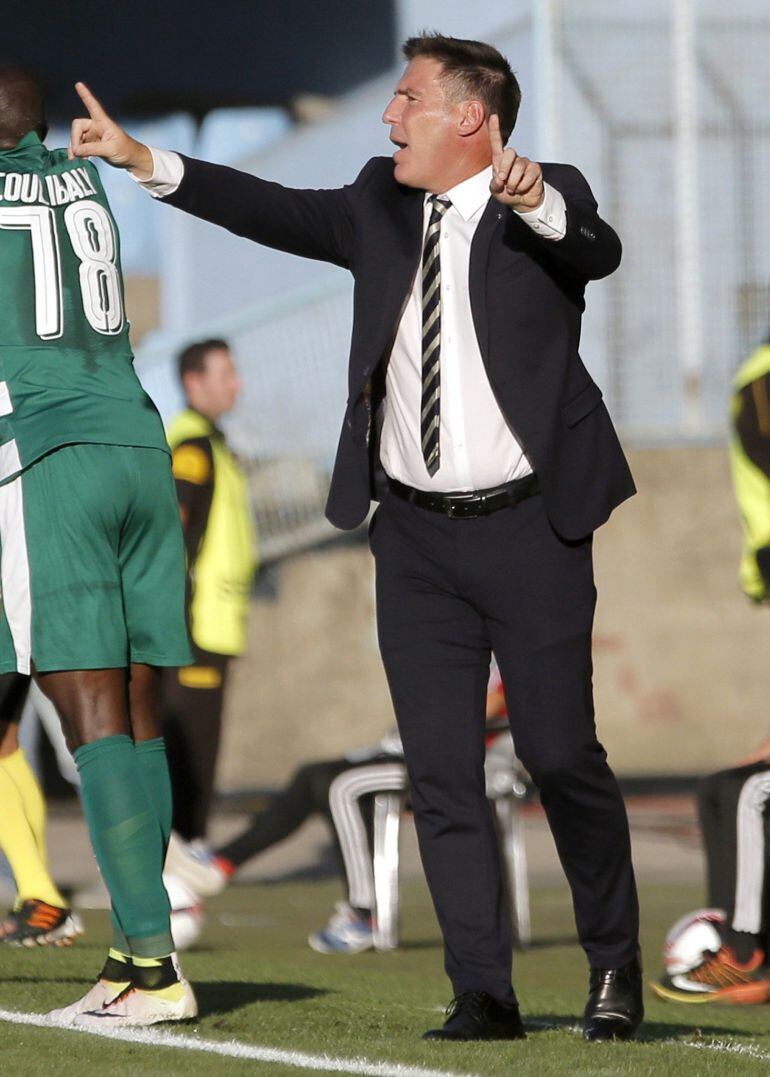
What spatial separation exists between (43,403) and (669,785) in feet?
35.0

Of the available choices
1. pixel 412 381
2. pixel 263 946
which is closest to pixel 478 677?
pixel 412 381

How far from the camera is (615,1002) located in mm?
4871

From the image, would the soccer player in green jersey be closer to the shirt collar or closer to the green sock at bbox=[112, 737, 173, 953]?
the green sock at bbox=[112, 737, 173, 953]

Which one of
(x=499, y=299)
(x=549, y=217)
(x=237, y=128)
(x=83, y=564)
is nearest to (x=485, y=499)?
(x=499, y=299)

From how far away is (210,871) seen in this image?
26.2 feet

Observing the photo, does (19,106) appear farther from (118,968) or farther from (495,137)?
(118,968)

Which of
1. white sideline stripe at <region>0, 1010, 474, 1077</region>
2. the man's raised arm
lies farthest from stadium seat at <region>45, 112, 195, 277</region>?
white sideline stripe at <region>0, 1010, 474, 1077</region>

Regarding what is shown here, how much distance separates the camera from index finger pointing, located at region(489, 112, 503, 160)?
15.0 ft

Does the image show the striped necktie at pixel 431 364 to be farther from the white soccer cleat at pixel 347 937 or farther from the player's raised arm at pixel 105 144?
the white soccer cleat at pixel 347 937

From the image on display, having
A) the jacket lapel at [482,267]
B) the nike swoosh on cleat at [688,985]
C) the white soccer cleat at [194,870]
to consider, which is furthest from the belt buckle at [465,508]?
the white soccer cleat at [194,870]

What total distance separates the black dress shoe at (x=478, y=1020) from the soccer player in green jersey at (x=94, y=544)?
57 cm

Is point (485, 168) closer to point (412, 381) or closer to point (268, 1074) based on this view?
point (412, 381)

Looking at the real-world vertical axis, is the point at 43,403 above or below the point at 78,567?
above

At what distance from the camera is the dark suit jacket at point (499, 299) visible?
4758mm
